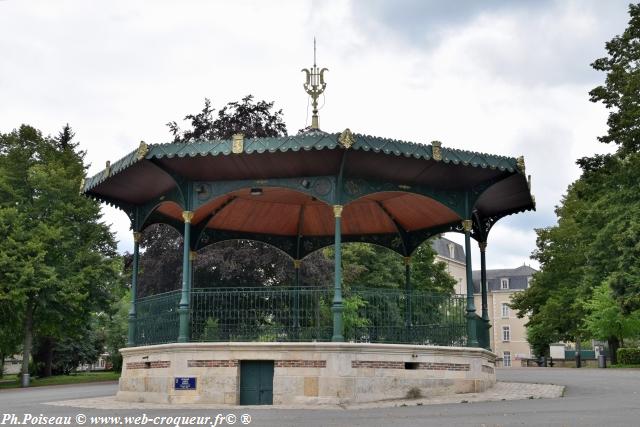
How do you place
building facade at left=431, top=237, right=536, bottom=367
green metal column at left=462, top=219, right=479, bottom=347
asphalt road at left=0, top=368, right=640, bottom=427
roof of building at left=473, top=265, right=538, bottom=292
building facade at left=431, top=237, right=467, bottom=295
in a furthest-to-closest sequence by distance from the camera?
roof of building at left=473, top=265, right=538, bottom=292
building facade at left=431, top=237, right=467, bottom=295
building facade at left=431, top=237, right=536, bottom=367
green metal column at left=462, top=219, right=479, bottom=347
asphalt road at left=0, top=368, right=640, bottom=427

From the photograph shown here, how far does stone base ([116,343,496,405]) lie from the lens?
49.7 ft

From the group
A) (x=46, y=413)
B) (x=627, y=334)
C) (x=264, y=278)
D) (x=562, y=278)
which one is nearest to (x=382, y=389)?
(x=46, y=413)

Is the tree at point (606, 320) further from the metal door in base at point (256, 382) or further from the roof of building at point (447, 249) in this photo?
the roof of building at point (447, 249)

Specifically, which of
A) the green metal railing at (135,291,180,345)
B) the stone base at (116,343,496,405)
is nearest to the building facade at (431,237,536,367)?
the green metal railing at (135,291,180,345)

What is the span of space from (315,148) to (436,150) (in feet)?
9.48

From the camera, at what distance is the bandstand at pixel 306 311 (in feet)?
50.5

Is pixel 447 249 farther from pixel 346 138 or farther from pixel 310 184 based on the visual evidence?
pixel 346 138

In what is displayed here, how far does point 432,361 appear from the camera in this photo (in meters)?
16.3

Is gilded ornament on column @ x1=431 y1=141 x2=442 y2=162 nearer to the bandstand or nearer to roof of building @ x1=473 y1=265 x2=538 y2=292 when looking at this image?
the bandstand

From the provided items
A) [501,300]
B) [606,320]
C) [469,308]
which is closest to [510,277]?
[501,300]

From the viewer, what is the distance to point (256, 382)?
51.3 ft

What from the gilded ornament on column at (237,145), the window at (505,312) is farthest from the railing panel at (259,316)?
the window at (505,312)

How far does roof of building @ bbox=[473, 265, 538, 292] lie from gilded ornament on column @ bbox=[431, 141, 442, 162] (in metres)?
90.7

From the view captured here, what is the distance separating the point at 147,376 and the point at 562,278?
43.2 meters
